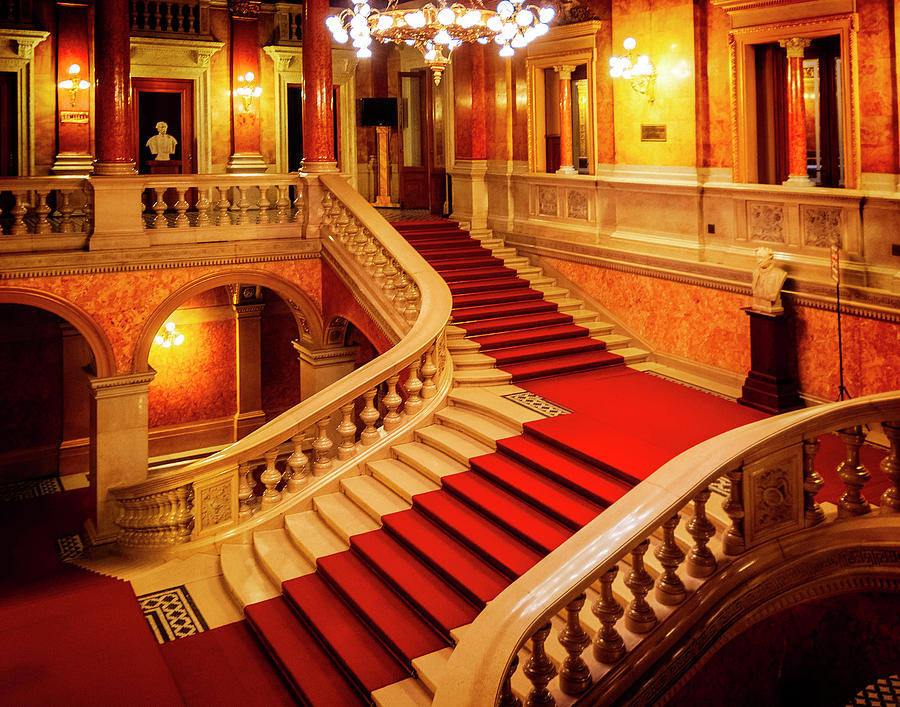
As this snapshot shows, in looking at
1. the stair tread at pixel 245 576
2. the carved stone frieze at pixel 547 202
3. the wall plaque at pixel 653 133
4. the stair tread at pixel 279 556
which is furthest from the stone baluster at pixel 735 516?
the carved stone frieze at pixel 547 202

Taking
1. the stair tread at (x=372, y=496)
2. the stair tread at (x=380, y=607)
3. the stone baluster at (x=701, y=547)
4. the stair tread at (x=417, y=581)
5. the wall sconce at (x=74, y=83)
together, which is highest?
the wall sconce at (x=74, y=83)

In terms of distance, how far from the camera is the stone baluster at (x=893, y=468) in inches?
179

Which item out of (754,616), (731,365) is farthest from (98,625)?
(731,365)

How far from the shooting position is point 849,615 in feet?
15.9

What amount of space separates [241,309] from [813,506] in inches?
482

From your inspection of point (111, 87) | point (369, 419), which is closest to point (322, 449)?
point (369, 419)

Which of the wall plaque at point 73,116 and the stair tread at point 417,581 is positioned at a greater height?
the wall plaque at point 73,116

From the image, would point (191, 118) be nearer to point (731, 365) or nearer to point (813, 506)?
point (731, 365)

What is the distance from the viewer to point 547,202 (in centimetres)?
1202

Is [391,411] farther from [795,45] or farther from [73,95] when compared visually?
[73,95]

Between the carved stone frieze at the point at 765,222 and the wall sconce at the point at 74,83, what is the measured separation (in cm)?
1111

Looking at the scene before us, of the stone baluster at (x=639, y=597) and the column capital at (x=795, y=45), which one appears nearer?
the stone baluster at (x=639, y=597)

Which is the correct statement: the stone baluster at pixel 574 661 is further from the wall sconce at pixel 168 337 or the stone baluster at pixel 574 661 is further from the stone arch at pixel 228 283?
the wall sconce at pixel 168 337

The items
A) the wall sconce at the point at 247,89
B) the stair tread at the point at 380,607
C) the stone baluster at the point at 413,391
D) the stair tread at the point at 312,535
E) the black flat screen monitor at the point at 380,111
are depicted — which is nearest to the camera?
the stair tread at the point at 380,607
